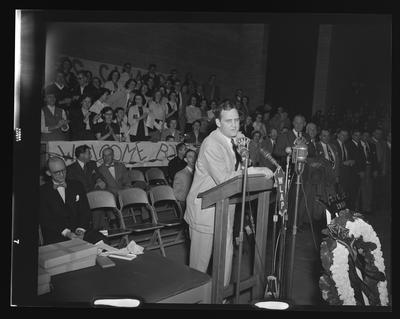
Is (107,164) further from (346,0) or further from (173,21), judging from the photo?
(346,0)

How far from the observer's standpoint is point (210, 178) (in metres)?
3.41

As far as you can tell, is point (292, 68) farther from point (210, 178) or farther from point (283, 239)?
point (283, 239)

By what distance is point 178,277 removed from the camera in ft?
9.18

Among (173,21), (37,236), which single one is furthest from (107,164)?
(173,21)

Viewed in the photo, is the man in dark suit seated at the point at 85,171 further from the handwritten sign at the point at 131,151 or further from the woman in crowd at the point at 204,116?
the woman in crowd at the point at 204,116

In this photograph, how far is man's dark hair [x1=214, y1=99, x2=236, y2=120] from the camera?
350cm

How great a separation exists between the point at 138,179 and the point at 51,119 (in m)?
1.24

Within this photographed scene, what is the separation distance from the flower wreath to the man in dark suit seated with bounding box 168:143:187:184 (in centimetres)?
160

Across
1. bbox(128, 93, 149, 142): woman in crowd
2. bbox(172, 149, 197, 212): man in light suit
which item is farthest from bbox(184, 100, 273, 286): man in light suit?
bbox(128, 93, 149, 142): woman in crowd

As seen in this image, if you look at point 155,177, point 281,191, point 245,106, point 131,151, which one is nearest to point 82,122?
point 131,151

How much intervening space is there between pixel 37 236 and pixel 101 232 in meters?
0.69

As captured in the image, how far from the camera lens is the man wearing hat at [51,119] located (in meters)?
3.54

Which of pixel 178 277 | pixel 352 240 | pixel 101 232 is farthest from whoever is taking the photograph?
pixel 101 232

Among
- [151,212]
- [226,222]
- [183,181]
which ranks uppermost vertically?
[183,181]
